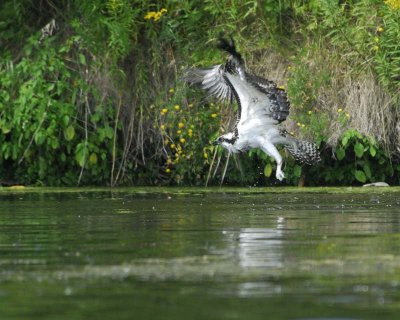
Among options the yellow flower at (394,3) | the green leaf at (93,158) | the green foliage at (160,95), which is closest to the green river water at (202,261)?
the yellow flower at (394,3)

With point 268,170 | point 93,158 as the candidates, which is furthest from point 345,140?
point 93,158

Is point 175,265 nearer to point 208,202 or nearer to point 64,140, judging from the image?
point 208,202

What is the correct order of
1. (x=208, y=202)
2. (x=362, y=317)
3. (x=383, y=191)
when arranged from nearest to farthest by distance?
(x=362, y=317)
(x=208, y=202)
(x=383, y=191)

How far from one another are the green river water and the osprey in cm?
209

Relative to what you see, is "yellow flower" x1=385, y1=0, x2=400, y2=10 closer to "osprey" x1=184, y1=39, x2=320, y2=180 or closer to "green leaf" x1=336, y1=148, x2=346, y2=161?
"osprey" x1=184, y1=39, x2=320, y2=180

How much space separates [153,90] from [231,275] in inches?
427

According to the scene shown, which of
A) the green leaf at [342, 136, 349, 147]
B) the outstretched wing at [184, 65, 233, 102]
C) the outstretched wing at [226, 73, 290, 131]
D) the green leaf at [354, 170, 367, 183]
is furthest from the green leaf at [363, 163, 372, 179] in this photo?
the outstretched wing at [184, 65, 233, 102]

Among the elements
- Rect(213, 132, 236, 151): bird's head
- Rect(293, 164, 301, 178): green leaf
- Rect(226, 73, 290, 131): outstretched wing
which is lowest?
Rect(293, 164, 301, 178): green leaf

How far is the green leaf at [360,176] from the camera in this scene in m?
17.6

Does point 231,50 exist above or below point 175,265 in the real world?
above

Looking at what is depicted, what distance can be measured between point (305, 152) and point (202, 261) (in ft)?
26.9

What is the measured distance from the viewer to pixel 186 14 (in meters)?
18.3

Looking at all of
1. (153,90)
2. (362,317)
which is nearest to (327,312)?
(362,317)

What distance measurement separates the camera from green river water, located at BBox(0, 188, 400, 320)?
6.69 m
